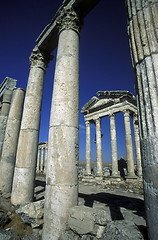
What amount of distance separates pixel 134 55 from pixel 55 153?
9.83 feet

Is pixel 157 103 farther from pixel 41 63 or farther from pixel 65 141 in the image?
pixel 41 63

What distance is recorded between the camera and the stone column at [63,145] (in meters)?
3.14

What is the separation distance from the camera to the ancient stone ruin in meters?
2.30

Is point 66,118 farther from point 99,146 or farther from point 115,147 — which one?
point 99,146

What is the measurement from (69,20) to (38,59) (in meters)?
2.62

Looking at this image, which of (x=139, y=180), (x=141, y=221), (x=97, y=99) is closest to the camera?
(x=141, y=221)

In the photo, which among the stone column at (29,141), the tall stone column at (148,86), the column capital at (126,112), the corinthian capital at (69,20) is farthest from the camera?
the column capital at (126,112)

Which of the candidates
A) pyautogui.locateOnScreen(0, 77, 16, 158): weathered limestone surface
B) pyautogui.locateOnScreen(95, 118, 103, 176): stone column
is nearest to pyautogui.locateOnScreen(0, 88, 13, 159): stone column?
pyautogui.locateOnScreen(0, 77, 16, 158): weathered limestone surface

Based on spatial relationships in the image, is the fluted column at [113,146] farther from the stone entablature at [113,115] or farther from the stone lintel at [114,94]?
the stone lintel at [114,94]

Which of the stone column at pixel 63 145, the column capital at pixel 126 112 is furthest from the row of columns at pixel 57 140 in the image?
the column capital at pixel 126 112

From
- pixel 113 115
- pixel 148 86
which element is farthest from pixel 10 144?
pixel 113 115

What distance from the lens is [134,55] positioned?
286cm

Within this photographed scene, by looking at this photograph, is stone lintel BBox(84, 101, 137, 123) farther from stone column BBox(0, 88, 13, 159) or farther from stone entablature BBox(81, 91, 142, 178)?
stone column BBox(0, 88, 13, 159)

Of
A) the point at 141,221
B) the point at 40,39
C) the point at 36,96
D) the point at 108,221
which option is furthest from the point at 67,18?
the point at 141,221
